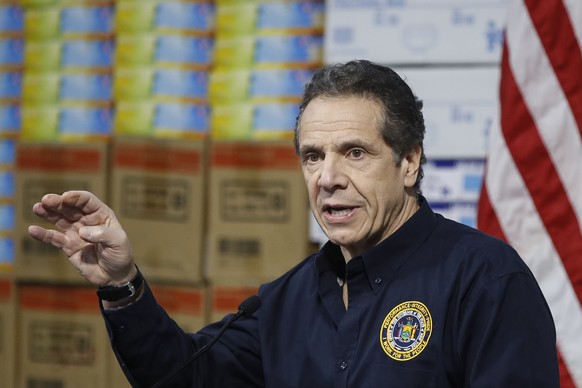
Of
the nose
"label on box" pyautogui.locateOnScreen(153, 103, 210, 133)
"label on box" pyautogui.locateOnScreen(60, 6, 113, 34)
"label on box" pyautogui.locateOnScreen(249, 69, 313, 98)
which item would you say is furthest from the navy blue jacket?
"label on box" pyautogui.locateOnScreen(60, 6, 113, 34)

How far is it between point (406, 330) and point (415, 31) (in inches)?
71.3

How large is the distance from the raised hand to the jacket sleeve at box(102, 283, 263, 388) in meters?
0.07

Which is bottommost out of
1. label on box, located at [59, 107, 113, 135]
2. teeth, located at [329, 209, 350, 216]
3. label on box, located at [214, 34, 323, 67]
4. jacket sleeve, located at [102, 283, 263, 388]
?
jacket sleeve, located at [102, 283, 263, 388]

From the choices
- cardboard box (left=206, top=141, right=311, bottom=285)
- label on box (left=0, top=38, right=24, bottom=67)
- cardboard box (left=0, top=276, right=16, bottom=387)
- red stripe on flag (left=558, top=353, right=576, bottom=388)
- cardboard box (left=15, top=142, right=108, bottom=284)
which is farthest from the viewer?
label on box (left=0, top=38, right=24, bottom=67)

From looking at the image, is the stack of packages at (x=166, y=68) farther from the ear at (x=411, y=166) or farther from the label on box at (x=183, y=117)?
the ear at (x=411, y=166)

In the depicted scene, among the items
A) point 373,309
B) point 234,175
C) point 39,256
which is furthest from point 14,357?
point 373,309

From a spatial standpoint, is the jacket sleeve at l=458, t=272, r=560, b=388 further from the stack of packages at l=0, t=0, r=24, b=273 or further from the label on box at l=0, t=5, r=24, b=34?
the label on box at l=0, t=5, r=24, b=34

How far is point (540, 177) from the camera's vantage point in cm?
243

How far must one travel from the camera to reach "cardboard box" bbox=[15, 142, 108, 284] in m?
3.68

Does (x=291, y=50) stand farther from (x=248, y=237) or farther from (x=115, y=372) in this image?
(x=115, y=372)

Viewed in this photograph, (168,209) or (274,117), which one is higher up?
(274,117)

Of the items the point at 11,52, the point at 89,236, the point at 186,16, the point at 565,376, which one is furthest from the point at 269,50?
the point at 89,236

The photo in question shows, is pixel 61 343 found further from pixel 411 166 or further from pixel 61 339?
pixel 411 166

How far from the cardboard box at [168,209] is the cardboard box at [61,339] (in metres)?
0.30
